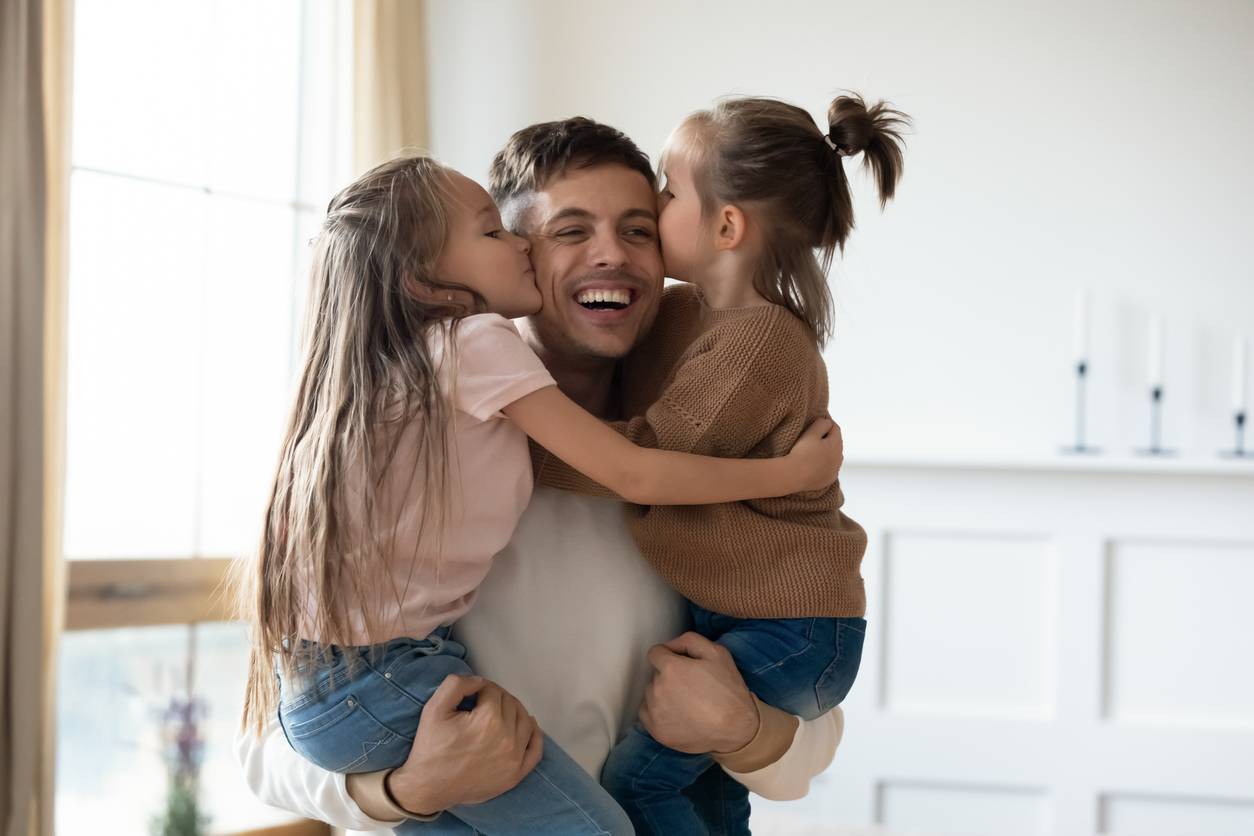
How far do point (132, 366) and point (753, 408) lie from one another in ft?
7.81

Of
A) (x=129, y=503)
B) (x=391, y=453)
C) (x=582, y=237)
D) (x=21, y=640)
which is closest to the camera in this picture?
(x=391, y=453)

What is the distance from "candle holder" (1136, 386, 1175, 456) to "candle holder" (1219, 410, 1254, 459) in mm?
152

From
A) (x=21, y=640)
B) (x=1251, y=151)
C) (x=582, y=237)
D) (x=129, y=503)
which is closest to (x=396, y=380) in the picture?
(x=582, y=237)

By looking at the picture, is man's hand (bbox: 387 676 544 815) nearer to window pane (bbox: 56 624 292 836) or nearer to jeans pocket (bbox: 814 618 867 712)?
jeans pocket (bbox: 814 618 867 712)

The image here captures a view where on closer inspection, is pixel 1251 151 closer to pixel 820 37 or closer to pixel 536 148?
pixel 820 37

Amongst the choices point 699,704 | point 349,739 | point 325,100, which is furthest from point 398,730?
point 325,100

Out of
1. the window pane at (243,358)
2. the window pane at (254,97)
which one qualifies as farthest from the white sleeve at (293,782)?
the window pane at (254,97)

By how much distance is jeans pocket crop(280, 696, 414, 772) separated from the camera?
4.33 feet

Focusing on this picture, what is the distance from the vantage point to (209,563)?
3.62 m

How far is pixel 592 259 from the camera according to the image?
1592mm

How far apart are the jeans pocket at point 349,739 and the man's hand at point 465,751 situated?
0.07ft

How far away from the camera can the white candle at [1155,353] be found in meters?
3.63

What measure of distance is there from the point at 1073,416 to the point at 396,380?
114 inches

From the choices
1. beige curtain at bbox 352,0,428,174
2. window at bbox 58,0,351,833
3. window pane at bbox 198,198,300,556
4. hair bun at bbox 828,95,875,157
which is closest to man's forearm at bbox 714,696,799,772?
hair bun at bbox 828,95,875,157
